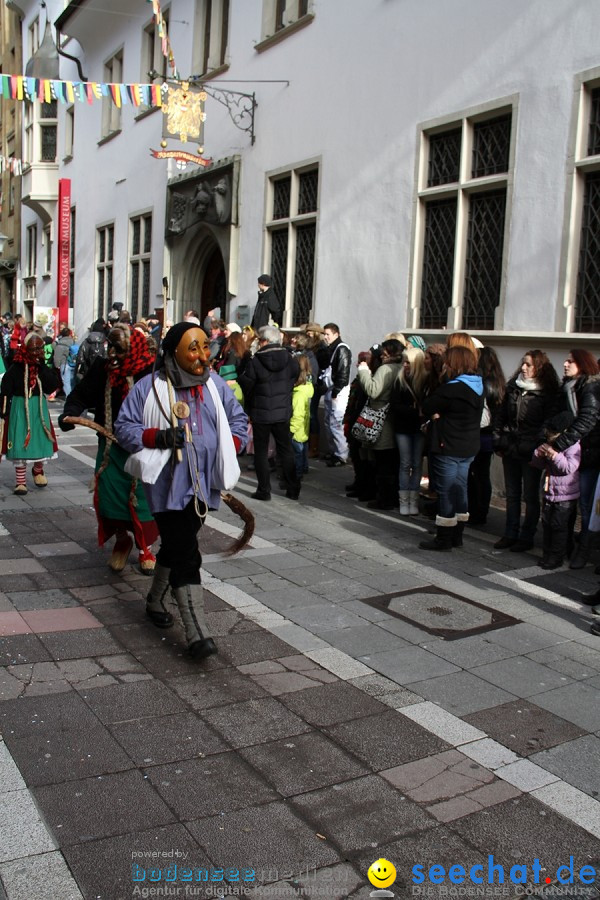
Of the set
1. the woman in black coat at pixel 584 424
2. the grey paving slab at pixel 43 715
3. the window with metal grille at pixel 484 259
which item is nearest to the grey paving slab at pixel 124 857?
the grey paving slab at pixel 43 715

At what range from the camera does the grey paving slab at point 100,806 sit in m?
3.15

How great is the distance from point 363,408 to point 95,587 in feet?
13.3

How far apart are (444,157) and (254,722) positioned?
8360mm

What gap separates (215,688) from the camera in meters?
4.48

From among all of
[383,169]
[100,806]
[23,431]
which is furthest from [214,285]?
A: [100,806]

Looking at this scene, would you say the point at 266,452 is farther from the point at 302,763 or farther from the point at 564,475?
the point at 302,763

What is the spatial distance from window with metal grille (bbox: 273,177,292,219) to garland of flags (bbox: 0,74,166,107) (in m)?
2.48

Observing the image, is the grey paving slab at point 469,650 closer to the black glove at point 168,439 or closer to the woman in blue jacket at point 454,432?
the black glove at point 168,439

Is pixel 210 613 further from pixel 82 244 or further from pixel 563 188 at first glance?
pixel 82 244

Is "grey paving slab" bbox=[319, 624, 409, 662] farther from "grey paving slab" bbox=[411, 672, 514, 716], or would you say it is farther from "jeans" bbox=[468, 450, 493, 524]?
"jeans" bbox=[468, 450, 493, 524]

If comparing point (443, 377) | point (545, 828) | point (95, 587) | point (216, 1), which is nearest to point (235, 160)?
point (216, 1)

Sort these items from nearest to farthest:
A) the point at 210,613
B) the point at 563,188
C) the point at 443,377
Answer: the point at 210,613 → the point at 443,377 → the point at 563,188

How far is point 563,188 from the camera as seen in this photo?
874 cm

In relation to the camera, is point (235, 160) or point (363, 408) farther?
point (235, 160)
